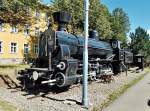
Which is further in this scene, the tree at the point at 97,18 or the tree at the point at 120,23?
the tree at the point at 120,23

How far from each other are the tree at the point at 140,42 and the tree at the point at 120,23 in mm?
2763

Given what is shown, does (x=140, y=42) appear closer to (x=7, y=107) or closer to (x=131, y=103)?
(x=131, y=103)

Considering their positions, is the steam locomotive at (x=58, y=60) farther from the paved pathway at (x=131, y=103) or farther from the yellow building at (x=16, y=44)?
the yellow building at (x=16, y=44)

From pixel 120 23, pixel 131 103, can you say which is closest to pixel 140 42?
pixel 120 23

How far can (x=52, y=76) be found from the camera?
589 inches

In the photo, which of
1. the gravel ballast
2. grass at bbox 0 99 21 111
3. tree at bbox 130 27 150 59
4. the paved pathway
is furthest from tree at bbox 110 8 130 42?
grass at bbox 0 99 21 111

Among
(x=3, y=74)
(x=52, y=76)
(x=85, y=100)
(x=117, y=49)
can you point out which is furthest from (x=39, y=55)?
(x=117, y=49)

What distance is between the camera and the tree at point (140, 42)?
2860 inches

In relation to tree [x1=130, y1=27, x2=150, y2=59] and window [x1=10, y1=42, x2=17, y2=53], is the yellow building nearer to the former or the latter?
window [x1=10, y1=42, x2=17, y2=53]

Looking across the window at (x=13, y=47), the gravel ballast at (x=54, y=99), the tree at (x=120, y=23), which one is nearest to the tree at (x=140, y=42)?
the tree at (x=120, y=23)

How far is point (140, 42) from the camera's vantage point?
7475cm

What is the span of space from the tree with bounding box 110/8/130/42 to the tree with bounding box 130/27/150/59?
276cm

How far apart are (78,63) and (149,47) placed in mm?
66776

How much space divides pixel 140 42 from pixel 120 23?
6.95 m
